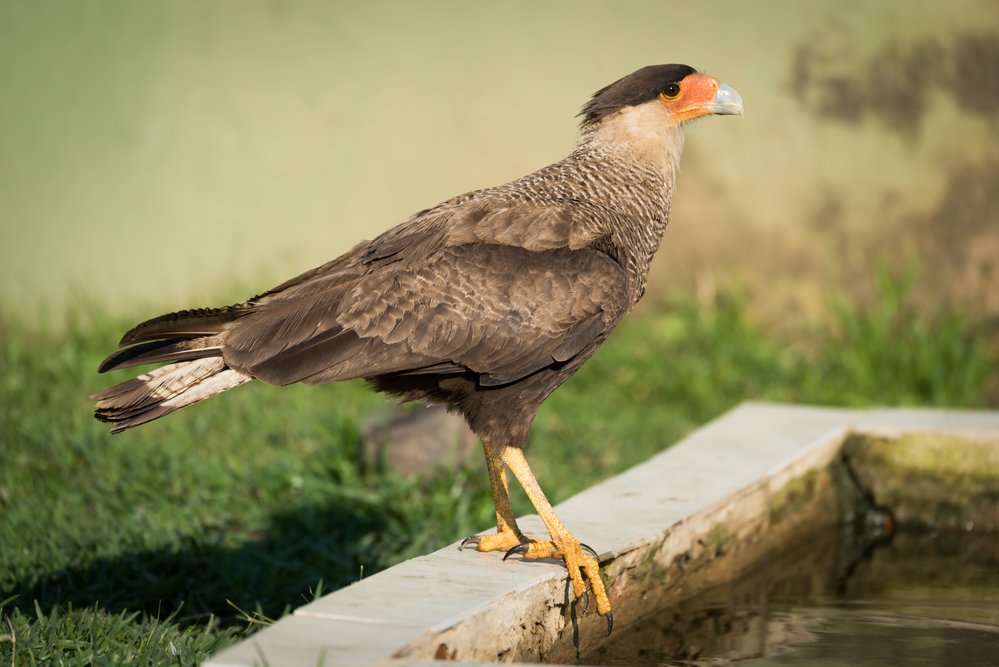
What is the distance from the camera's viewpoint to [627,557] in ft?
9.53

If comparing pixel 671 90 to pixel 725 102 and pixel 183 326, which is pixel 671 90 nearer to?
pixel 725 102

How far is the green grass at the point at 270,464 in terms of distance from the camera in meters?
3.36

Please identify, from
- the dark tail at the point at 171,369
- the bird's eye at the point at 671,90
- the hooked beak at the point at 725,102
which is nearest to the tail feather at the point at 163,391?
the dark tail at the point at 171,369

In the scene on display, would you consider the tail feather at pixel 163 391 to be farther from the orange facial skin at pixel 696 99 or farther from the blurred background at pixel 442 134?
the blurred background at pixel 442 134

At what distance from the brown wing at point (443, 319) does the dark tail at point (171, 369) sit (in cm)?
8

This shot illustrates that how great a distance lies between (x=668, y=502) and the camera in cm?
333

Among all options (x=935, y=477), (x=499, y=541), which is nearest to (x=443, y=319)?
(x=499, y=541)

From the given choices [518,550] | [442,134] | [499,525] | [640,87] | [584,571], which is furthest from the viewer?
[442,134]

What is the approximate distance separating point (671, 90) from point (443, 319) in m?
1.24

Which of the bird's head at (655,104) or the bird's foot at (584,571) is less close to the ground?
the bird's head at (655,104)

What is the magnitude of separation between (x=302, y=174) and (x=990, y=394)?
4.69 meters

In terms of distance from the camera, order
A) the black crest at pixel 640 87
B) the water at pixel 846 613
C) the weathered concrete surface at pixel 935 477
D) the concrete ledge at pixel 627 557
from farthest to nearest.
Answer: the weathered concrete surface at pixel 935 477, the black crest at pixel 640 87, the water at pixel 846 613, the concrete ledge at pixel 627 557

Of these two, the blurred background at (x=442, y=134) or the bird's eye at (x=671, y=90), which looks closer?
the bird's eye at (x=671, y=90)

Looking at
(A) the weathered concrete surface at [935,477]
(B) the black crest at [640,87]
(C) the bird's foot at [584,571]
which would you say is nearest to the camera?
(C) the bird's foot at [584,571]
